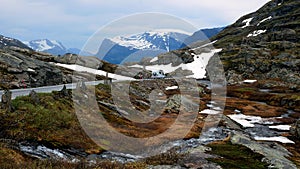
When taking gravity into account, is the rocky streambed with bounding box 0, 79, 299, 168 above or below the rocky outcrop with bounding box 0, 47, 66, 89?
below

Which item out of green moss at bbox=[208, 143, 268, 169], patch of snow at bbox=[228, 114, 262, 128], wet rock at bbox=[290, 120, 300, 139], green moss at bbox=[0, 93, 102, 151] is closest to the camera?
green moss at bbox=[0, 93, 102, 151]

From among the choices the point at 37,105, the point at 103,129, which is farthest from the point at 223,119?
the point at 37,105

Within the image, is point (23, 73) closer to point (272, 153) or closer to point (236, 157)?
point (236, 157)

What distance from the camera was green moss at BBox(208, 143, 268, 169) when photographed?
2523 cm

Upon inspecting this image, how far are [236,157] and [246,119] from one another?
38.1 metres

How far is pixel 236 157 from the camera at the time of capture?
92.8ft

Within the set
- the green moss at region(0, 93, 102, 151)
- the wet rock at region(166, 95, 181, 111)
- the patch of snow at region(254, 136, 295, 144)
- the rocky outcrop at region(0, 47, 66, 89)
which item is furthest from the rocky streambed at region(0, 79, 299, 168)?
the rocky outcrop at region(0, 47, 66, 89)

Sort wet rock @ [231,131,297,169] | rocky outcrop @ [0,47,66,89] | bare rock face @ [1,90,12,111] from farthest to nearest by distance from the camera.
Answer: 1. rocky outcrop @ [0,47,66,89]
2. bare rock face @ [1,90,12,111]
3. wet rock @ [231,131,297,169]

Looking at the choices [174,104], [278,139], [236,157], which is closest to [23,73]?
[174,104]

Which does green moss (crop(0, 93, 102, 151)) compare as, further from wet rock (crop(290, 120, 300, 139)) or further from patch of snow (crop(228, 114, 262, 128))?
patch of snow (crop(228, 114, 262, 128))

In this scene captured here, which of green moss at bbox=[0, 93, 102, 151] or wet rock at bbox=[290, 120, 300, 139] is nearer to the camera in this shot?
green moss at bbox=[0, 93, 102, 151]

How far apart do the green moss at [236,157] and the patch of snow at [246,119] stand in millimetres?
25194

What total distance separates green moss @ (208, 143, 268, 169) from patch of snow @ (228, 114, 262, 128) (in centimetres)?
2519

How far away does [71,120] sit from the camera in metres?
32.5
